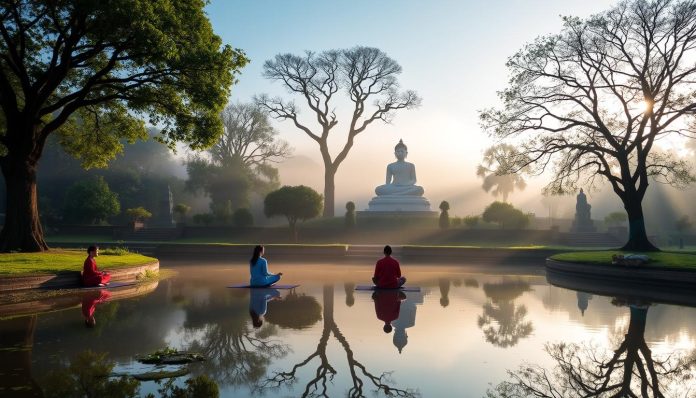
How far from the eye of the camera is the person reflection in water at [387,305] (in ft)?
30.9

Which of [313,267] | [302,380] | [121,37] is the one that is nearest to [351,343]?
[302,380]

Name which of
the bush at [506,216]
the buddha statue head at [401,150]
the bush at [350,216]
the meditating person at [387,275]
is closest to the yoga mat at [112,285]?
the meditating person at [387,275]

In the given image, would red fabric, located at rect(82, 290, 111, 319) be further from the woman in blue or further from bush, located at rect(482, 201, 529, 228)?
bush, located at rect(482, 201, 529, 228)

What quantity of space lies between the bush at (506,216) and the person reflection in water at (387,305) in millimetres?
25331

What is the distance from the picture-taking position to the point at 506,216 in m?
37.2

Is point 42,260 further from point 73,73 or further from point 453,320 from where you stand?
point 453,320

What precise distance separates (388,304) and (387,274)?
205cm

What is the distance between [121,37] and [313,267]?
997 cm

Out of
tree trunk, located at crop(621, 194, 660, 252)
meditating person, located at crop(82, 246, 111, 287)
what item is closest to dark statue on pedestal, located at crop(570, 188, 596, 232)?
tree trunk, located at crop(621, 194, 660, 252)

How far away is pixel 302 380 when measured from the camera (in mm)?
5879

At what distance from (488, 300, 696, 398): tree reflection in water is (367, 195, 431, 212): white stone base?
3289 centimetres

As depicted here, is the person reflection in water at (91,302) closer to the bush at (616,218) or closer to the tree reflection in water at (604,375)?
the tree reflection in water at (604,375)

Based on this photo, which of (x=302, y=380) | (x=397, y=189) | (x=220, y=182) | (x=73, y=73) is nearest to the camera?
(x=302, y=380)

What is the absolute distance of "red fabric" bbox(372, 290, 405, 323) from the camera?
979cm
